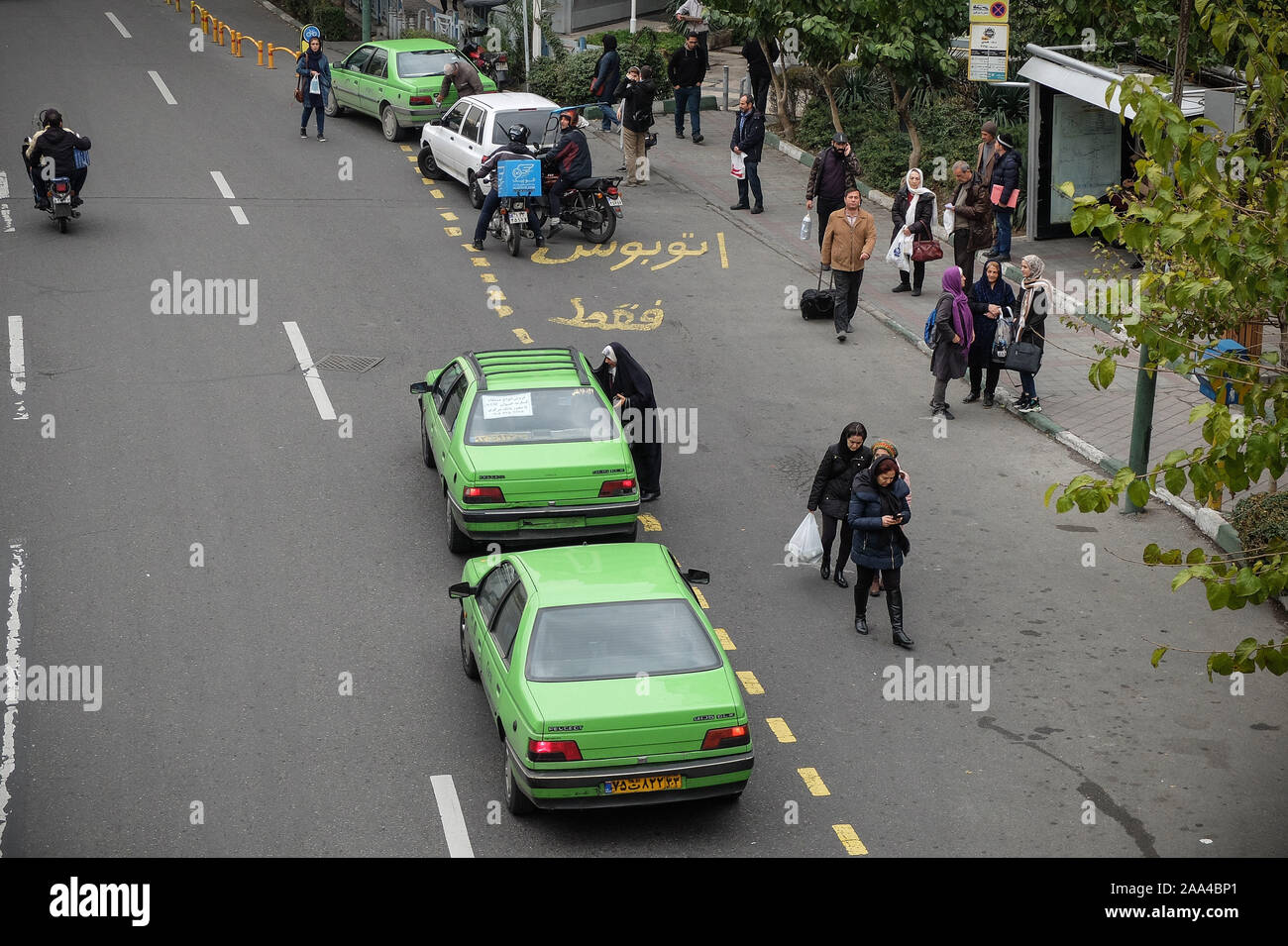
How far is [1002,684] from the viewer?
12.3m

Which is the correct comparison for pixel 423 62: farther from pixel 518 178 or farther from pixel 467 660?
pixel 467 660

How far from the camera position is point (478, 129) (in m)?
24.5

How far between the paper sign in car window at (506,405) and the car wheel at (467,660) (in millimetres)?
2495

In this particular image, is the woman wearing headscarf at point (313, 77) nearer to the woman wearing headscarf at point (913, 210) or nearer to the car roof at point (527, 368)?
the woman wearing headscarf at point (913, 210)

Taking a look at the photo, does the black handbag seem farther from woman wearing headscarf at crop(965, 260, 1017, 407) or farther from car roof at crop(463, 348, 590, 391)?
car roof at crop(463, 348, 590, 391)

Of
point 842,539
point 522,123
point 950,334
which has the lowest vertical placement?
point 842,539

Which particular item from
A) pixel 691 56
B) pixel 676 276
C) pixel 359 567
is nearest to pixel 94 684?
pixel 359 567

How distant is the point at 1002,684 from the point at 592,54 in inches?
861

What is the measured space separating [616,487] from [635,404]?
5.03 ft

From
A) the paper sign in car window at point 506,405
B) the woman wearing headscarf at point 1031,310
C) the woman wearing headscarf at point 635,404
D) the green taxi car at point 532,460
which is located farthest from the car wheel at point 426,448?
the woman wearing headscarf at point 1031,310

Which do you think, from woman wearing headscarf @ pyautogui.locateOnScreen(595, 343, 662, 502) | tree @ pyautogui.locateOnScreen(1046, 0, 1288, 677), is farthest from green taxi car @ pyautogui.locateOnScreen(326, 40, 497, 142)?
tree @ pyautogui.locateOnScreen(1046, 0, 1288, 677)

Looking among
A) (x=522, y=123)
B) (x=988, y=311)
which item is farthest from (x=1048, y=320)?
(x=522, y=123)

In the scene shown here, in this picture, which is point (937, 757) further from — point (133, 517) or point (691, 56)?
point (691, 56)

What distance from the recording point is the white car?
24203 mm
